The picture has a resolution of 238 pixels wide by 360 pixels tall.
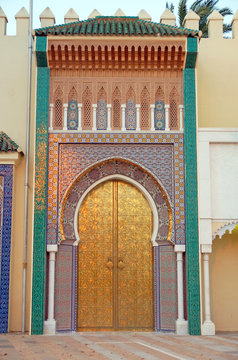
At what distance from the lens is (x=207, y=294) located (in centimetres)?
886

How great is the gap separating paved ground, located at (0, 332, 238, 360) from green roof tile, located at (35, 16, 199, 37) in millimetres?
5002

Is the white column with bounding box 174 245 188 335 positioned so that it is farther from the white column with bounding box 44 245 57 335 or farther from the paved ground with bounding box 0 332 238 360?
the white column with bounding box 44 245 57 335

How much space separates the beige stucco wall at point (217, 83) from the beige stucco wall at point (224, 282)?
2.13m

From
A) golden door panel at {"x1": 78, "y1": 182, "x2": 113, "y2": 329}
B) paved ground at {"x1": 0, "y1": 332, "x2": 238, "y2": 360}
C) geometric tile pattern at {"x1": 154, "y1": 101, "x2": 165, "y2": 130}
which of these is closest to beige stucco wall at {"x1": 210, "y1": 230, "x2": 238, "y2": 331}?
paved ground at {"x1": 0, "y1": 332, "x2": 238, "y2": 360}

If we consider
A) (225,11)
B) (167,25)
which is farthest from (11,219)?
(225,11)

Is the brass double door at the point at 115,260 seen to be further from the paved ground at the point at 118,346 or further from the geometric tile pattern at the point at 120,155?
the geometric tile pattern at the point at 120,155

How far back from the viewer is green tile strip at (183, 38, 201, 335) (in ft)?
28.5

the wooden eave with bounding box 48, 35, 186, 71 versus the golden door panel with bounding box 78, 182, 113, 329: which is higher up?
the wooden eave with bounding box 48, 35, 186, 71

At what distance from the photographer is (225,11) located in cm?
1603

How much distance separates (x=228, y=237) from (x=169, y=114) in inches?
97.1

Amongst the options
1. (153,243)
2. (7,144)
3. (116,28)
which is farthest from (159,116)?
(7,144)

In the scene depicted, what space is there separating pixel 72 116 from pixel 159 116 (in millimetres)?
1536

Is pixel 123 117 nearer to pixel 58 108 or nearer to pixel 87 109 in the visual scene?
pixel 87 109

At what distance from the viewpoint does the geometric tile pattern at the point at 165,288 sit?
8883 mm
